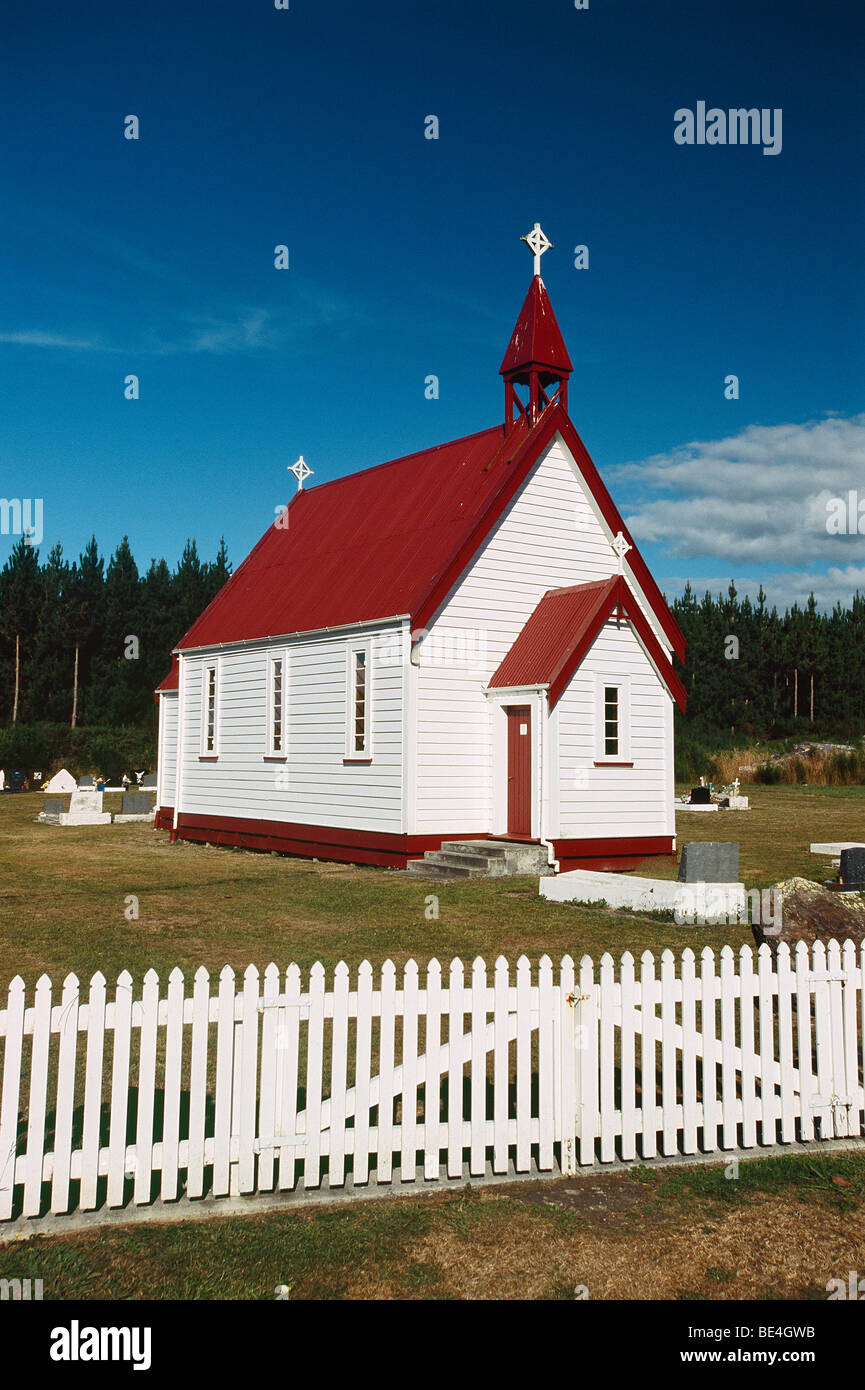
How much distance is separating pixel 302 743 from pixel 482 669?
4.83m

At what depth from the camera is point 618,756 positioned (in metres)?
20.7

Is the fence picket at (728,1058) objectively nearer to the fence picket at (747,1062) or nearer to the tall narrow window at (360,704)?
the fence picket at (747,1062)

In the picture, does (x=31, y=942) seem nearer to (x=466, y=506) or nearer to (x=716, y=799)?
(x=466, y=506)

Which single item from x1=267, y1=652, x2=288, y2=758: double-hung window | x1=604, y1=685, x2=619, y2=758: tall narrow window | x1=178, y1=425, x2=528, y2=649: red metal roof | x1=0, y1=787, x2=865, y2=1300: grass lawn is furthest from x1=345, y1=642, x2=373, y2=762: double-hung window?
x1=0, y1=787, x2=865, y2=1300: grass lawn

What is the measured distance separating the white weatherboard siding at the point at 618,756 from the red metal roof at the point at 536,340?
6.48 metres

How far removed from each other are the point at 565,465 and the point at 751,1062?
56.7 feet

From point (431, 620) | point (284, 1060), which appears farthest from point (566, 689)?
point (284, 1060)

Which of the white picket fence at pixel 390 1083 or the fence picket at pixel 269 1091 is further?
the fence picket at pixel 269 1091

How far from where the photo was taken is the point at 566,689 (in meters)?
19.9

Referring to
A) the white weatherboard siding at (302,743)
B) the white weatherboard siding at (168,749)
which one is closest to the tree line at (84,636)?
the white weatherboard siding at (168,749)

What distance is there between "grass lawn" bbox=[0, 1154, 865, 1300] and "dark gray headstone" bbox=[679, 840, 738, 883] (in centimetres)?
793

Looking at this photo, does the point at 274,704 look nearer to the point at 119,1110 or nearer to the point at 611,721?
the point at 611,721

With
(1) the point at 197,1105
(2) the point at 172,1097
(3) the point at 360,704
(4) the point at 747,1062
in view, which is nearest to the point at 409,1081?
Answer: (1) the point at 197,1105

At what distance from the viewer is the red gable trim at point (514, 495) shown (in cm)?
2006
